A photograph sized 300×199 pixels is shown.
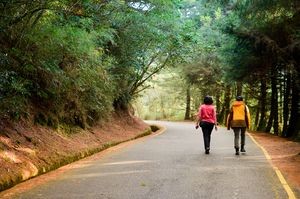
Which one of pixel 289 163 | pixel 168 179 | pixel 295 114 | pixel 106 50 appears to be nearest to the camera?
pixel 168 179

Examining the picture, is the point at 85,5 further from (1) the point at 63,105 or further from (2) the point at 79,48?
(1) the point at 63,105

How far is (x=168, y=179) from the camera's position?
9.98 m

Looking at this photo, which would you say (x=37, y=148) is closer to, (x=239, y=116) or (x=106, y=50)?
(x=239, y=116)

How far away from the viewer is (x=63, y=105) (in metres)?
17.0

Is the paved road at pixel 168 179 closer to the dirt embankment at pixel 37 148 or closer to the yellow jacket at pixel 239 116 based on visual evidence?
the dirt embankment at pixel 37 148

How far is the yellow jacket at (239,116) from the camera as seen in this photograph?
14969mm

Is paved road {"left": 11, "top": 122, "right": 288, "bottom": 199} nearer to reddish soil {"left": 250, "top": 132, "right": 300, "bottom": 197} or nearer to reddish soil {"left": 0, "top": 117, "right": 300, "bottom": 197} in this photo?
reddish soil {"left": 250, "top": 132, "right": 300, "bottom": 197}

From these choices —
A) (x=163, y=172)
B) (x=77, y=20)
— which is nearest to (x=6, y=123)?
(x=77, y=20)

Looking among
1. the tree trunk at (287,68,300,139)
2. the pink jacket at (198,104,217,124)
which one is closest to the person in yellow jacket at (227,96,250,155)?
the pink jacket at (198,104,217,124)

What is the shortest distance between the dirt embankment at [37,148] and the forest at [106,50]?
447 millimetres

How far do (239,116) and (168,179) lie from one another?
18.9ft

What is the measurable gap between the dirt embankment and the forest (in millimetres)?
447

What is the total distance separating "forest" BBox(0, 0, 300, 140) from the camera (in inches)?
456

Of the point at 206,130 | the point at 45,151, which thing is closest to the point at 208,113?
the point at 206,130
